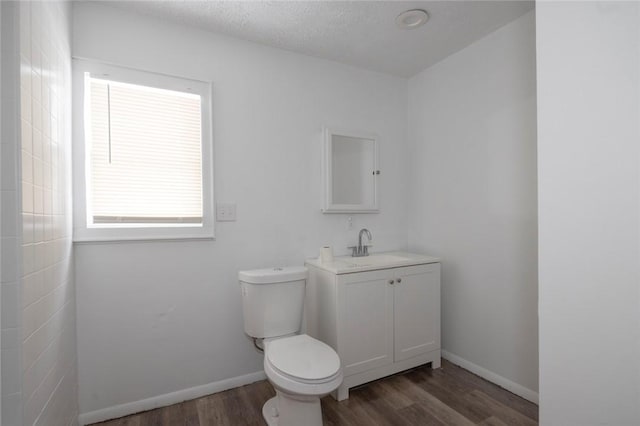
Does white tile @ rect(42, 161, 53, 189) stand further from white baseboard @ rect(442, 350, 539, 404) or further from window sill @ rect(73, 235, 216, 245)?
white baseboard @ rect(442, 350, 539, 404)

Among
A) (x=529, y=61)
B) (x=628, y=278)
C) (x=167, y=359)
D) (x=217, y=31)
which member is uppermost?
(x=217, y=31)

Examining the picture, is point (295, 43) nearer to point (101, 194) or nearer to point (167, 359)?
point (101, 194)

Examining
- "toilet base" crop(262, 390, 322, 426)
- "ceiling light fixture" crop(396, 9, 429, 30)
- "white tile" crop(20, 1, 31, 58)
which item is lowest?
"toilet base" crop(262, 390, 322, 426)

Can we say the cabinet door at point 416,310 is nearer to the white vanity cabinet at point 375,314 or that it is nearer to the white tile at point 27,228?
the white vanity cabinet at point 375,314

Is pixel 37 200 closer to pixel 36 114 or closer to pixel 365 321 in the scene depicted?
pixel 36 114

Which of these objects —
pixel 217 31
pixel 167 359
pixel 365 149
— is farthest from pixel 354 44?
pixel 167 359

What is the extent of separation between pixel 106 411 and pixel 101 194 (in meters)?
1.22

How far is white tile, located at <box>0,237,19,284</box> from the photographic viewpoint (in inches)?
35.8

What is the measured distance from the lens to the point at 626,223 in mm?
1058

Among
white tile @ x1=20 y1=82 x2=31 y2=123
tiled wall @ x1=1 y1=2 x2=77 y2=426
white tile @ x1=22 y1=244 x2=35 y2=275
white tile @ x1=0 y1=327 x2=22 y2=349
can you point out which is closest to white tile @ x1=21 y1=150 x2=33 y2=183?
tiled wall @ x1=1 y1=2 x2=77 y2=426

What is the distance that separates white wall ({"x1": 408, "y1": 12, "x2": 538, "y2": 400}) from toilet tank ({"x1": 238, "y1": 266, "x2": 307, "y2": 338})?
1.27 metres

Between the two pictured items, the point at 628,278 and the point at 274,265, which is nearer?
the point at 628,278

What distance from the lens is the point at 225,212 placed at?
2.04 metres

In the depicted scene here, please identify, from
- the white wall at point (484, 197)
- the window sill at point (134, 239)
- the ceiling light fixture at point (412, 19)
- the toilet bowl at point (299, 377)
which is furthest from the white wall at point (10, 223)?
the white wall at point (484, 197)
